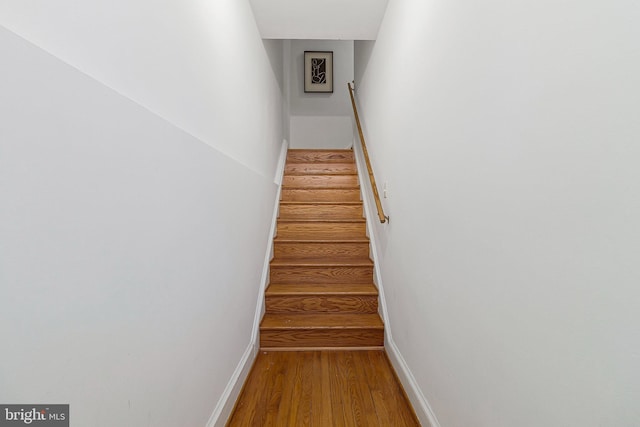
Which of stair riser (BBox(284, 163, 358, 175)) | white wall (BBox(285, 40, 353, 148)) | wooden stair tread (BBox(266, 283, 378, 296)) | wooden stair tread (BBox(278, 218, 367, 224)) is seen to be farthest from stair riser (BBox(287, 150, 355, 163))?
wooden stair tread (BBox(266, 283, 378, 296))

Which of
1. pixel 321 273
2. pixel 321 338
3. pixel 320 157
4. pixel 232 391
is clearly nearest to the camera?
pixel 232 391

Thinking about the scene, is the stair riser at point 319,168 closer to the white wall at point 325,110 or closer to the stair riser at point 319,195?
the stair riser at point 319,195

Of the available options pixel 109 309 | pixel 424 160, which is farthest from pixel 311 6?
pixel 109 309

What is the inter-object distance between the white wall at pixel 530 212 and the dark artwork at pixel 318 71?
358cm

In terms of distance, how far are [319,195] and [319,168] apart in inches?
24.0

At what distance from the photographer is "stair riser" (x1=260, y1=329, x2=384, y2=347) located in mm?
2365

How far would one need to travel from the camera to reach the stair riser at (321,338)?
93.1 inches

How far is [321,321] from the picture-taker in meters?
2.45

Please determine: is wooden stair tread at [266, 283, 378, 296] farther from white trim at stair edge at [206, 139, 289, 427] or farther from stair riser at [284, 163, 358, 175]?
stair riser at [284, 163, 358, 175]

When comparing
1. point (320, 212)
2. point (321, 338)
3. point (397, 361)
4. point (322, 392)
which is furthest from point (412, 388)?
point (320, 212)

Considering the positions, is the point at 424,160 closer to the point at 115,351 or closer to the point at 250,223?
the point at 250,223

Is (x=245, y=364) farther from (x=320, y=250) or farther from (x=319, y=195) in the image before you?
(x=319, y=195)

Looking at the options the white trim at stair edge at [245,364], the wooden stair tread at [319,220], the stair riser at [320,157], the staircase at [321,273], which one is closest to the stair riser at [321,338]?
the staircase at [321,273]

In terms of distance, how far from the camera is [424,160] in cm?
155
